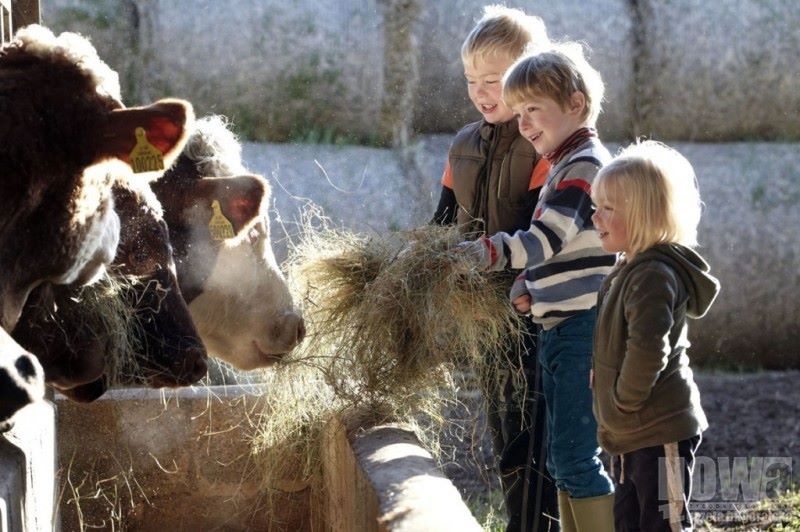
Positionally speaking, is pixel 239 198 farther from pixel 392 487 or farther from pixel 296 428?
pixel 392 487

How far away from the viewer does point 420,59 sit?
26.7 ft

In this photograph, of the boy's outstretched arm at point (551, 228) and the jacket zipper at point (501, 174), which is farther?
the jacket zipper at point (501, 174)

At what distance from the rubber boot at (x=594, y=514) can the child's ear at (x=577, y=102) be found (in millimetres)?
1212

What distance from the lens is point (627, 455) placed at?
3.41 meters

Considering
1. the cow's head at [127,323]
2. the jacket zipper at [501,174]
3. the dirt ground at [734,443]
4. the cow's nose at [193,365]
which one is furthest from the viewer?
the dirt ground at [734,443]

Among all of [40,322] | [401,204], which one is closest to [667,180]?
[40,322]

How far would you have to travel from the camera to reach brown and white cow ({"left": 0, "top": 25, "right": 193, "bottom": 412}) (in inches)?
120

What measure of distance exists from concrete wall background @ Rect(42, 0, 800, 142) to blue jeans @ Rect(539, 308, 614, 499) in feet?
14.8

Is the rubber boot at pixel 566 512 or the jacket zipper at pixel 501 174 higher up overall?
the jacket zipper at pixel 501 174

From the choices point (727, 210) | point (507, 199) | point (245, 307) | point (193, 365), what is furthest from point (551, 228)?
point (727, 210)

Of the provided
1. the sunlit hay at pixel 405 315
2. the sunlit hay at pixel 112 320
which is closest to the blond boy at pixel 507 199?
the sunlit hay at pixel 405 315

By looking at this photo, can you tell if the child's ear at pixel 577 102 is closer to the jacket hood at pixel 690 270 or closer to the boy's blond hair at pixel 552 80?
the boy's blond hair at pixel 552 80

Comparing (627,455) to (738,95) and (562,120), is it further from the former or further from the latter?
(738,95)

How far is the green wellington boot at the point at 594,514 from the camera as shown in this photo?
3611mm
